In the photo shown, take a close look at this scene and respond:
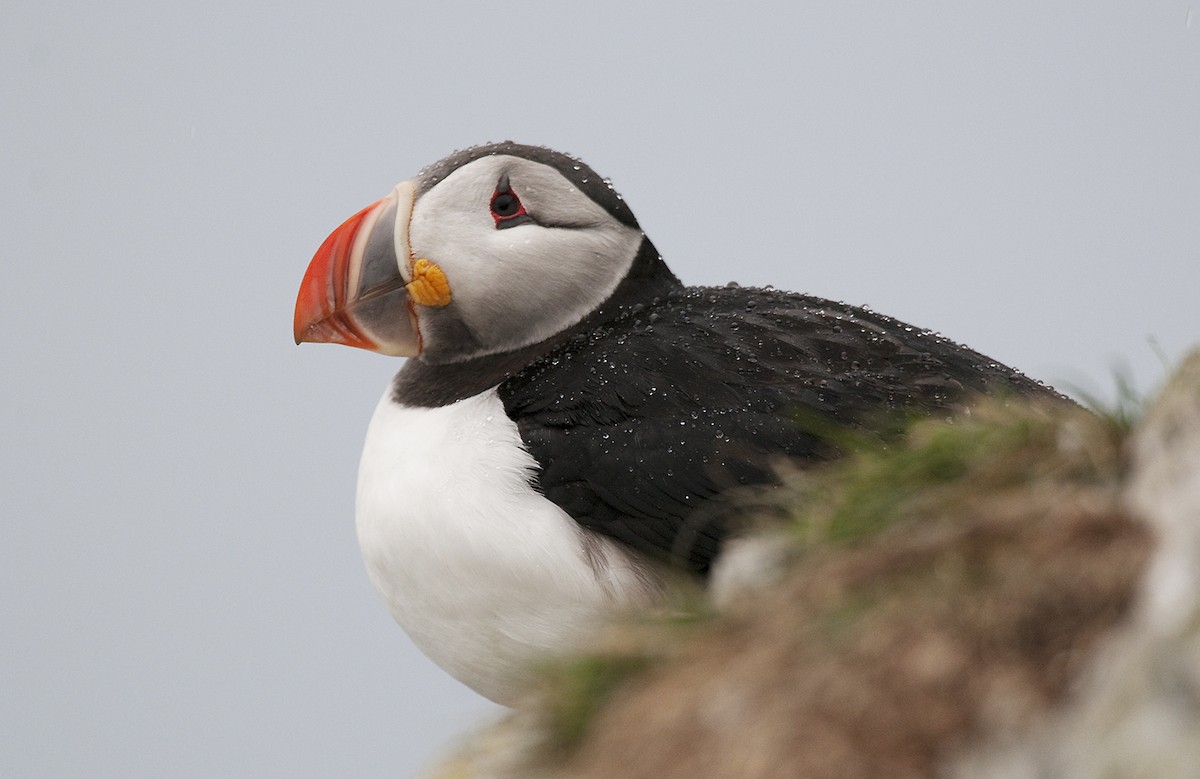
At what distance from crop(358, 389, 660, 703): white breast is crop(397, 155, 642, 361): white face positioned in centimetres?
38

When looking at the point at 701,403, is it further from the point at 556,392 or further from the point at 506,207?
the point at 506,207

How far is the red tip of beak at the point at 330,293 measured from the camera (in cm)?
457

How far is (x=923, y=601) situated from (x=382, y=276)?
9.37ft

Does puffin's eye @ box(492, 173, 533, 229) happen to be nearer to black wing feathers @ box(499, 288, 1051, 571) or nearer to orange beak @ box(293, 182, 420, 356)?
orange beak @ box(293, 182, 420, 356)

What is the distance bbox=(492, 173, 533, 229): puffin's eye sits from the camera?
14.9 feet

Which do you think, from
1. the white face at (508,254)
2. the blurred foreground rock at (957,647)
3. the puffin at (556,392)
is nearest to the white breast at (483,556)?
the puffin at (556,392)

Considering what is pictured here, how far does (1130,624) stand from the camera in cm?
186

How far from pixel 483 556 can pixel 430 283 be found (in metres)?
1.03

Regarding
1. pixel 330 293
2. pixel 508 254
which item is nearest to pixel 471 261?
pixel 508 254

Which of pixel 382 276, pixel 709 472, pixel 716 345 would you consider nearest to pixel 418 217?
pixel 382 276

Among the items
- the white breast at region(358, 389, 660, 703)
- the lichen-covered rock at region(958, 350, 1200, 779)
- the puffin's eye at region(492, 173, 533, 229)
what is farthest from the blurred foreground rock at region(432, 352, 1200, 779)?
the puffin's eye at region(492, 173, 533, 229)

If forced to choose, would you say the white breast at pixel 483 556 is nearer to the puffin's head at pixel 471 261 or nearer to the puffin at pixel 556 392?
the puffin at pixel 556 392

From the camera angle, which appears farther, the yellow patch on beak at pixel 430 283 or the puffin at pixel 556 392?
the yellow patch on beak at pixel 430 283

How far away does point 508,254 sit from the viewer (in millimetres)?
4457
